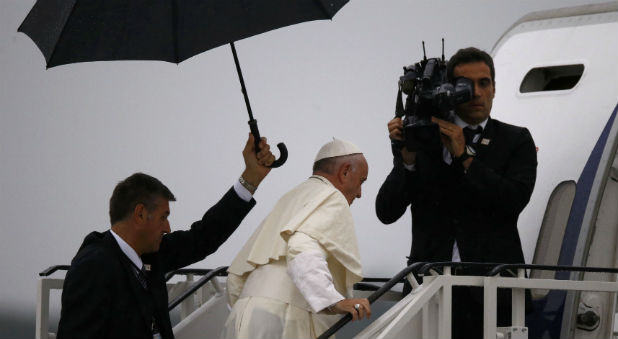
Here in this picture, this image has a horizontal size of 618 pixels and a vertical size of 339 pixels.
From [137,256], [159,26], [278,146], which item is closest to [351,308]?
[278,146]

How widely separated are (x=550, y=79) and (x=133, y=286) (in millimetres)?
3345

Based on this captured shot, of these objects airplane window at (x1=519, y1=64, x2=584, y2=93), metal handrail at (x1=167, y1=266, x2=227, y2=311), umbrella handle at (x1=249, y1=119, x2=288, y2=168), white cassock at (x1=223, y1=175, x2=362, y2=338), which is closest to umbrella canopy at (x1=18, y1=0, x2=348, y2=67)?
umbrella handle at (x1=249, y1=119, x2=288, y2=168)

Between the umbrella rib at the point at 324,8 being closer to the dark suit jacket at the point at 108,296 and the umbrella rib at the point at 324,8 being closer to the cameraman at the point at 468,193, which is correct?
the cameraman at the point at 468,193

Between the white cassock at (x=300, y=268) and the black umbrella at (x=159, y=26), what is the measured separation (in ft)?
0.80

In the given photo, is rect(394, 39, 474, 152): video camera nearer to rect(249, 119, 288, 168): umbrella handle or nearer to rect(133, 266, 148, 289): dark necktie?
rect(249, 119, 288, 168): umbrella handle

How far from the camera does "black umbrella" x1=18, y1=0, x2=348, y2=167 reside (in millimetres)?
4184

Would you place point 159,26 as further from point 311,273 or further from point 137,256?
point 311,273

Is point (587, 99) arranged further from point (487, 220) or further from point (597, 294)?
point (487, 220)

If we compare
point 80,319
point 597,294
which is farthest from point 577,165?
point 80,319

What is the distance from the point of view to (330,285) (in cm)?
388

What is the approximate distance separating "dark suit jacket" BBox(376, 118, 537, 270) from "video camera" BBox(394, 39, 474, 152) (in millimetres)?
204

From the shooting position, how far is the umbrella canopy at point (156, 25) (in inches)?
165

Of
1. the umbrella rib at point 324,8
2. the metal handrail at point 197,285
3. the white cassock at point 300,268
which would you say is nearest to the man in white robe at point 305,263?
the white cassock at point 300,268

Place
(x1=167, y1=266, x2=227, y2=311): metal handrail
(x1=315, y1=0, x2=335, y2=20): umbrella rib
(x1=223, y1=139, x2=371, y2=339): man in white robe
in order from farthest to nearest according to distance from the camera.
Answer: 1. (x1=167, y1=266, x2=227, y2=311): metal handrail
2. (x1=315, y1=0, x2=335, y2=20): umbrella rib
3. (x1=223, y1=139, x2=371, y2=339): man in white robe
